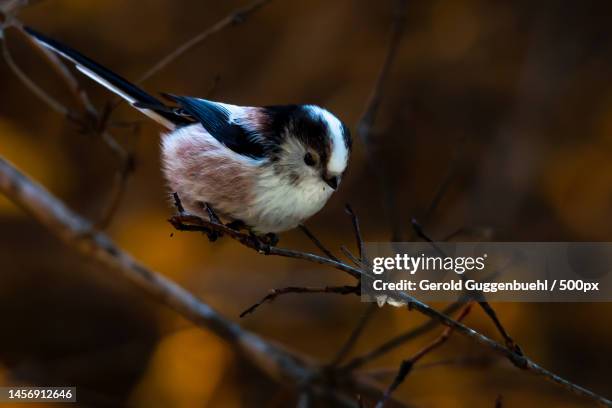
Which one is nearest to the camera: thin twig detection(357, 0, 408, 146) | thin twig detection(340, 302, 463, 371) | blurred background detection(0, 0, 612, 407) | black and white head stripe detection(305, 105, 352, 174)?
black and white head stripe detection(305, 105, 352, 174)

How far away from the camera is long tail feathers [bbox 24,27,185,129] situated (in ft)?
5.51

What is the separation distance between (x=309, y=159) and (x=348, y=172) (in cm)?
154

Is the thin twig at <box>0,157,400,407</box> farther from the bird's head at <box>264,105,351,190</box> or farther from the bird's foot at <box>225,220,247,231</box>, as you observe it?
the bird's head at <box>264,105,351,190</box>

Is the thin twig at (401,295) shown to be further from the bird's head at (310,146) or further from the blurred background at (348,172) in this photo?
the blurred background at (348,172)

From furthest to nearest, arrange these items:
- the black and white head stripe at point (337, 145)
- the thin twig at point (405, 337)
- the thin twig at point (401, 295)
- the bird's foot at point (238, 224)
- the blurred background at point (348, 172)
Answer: the blurred background at point (348, 172), the thin twig at point (405, 337), the bird's foot at point (238, 224), the black and white head stripe at point (337, 145), the thin twig at point (401, 295)

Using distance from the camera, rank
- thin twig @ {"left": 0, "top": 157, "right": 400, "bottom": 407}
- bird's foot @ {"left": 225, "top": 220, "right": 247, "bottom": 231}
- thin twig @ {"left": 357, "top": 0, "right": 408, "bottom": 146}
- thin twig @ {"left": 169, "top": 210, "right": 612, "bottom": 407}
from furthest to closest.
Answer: thin twig @ {"left": 0, "top": 157, "right": 400, "bottom": 407}, thin twig @ {"left": 357, "top": 0, "right": 408, "bottom": 146}, bird's foot @ {"left": 225, "top": 220, "right": 247, "bottom": 231}, thin twig @ {"left": 169, "top": 210, "right": 612, "bottom": 407}

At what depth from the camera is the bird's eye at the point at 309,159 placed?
1.73 m

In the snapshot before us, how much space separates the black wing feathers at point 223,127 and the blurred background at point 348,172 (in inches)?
52.4

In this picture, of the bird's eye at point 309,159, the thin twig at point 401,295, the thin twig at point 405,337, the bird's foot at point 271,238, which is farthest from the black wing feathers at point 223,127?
the thin twig at point 405,337

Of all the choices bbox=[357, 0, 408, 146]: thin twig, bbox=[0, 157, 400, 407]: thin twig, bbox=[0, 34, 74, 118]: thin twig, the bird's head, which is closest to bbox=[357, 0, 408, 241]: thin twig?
bbox=[357, 0, 408, 146]: thin twig

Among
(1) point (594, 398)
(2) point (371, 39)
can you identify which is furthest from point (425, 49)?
(1) point (594, 398)

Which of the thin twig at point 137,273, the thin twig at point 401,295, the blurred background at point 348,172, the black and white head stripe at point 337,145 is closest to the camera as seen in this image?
the thin twig at point 401,295

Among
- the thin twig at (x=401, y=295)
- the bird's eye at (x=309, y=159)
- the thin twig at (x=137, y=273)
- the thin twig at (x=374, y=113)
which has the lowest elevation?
the thin twig at (x=401, y=295)

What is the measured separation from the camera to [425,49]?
11.6 ft
